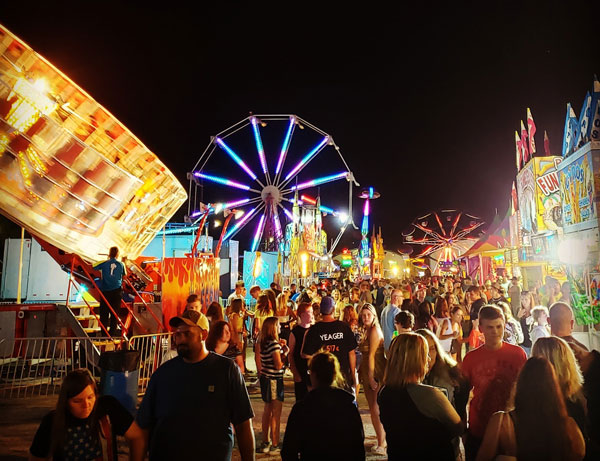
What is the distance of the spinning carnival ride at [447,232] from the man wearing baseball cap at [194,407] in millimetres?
56896

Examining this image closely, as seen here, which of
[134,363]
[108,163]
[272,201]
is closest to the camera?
[134,363]

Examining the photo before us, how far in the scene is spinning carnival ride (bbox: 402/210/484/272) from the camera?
188ft

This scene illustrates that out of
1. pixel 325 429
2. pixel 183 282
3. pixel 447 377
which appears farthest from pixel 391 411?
pixel 183 282

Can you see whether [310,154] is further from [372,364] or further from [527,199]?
[372,364]

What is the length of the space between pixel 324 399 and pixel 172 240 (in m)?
23.1

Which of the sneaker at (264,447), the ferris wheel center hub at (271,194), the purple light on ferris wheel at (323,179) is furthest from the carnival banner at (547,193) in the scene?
the sneaker at (264,447)

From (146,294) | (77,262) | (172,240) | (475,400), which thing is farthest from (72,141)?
(172,240)

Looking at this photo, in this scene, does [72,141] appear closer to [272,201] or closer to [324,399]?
[324,399]

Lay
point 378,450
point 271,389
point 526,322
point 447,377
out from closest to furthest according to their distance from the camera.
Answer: point 447,377 < point 378,450 < point 271,389 < point 526,322

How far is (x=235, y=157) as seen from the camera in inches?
1166

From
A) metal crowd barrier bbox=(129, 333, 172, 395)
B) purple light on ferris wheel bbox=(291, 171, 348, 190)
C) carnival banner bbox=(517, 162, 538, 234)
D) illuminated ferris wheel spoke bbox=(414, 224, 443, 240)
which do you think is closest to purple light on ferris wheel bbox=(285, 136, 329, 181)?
purple light on ferris wheel bbox=(291, 171, 348, 190)

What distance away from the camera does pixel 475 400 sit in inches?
136

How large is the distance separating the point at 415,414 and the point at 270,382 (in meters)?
2.89

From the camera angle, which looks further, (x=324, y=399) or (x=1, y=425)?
(x=1, y=425)
